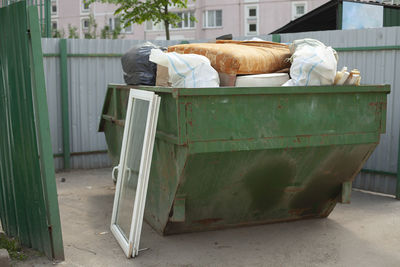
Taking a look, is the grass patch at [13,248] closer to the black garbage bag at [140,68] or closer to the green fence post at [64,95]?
the black garbage bag at [140,68]

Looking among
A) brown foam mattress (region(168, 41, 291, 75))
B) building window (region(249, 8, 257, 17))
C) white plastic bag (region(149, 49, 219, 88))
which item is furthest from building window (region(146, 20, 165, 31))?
white plastic bag (region(149, 49, 219, 88))

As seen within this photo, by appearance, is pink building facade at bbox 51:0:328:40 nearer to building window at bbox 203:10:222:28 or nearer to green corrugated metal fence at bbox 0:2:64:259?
building window at bbox 203:10:222:28

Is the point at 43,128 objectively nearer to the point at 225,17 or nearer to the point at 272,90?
the point at 272,90

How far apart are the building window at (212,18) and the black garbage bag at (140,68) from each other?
28779mm

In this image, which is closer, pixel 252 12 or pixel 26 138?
pixel 26 138

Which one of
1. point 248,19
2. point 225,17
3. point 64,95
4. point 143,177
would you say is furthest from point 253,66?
point 225,17

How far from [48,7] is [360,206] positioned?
6209mm

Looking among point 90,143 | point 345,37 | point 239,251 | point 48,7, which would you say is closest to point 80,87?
point 90,143

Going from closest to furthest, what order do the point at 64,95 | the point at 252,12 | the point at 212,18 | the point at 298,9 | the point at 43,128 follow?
the point at 43,128 → the point at 64,95 → the point at 298,9 → the point at 252,12 → the point at 212,18

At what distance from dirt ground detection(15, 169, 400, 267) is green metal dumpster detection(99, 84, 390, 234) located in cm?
20

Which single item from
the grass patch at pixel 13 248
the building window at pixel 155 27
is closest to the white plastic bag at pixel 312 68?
the grass patch at pixel 13 248

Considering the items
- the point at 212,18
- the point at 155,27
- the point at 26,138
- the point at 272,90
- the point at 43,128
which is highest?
the point at 212,18

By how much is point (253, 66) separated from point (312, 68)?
1.68 feet

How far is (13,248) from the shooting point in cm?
436
